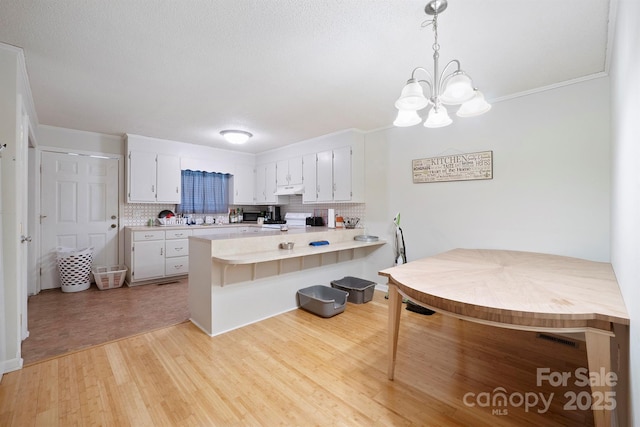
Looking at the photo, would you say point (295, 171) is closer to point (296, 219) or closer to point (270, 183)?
point (270, 183)

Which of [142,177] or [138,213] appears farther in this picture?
[138,213]

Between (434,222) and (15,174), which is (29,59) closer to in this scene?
(15,174)

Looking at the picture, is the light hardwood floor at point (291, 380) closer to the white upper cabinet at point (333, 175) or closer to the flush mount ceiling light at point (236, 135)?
the white upper cabinet at point (333, 175)

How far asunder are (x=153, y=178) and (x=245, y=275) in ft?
9.43

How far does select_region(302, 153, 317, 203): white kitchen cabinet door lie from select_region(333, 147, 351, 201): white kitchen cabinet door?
45 cm

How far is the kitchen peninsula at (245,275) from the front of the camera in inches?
100

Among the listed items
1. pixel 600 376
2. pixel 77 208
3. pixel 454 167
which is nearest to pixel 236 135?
pixel 77 208

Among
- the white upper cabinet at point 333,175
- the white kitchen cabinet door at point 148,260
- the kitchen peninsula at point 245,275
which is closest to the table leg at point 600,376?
the kitchen peninsula at point 245,275

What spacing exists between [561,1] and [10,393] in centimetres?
411

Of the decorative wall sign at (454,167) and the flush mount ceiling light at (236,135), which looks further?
the flush mount ceiling light at (236,135)

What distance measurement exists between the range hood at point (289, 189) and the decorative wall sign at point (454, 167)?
6.34ft

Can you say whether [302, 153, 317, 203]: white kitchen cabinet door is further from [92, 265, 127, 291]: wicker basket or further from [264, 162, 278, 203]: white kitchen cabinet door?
[92, 265, 127, 291]: wicker basket

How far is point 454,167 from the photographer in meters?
3.18

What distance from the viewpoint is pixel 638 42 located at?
3.10ft
